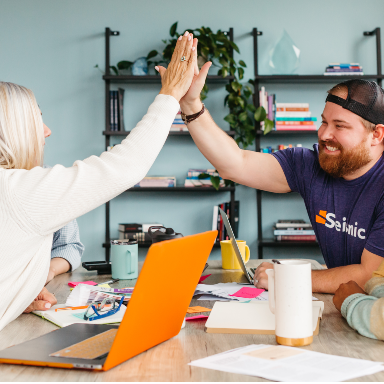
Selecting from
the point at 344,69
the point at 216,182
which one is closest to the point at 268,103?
the point at 344,69

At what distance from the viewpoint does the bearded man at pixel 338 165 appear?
1482 mm

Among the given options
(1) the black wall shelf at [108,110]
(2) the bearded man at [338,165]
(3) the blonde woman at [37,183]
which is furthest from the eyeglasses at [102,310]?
(1) the black wall shelf at [108,110]

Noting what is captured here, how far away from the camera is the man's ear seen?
1.60 meters

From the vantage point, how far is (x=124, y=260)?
1433 millimetres

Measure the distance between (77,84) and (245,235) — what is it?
1.97 metres

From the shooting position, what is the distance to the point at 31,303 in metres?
1.03

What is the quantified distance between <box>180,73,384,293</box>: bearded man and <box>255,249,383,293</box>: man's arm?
0.23ft

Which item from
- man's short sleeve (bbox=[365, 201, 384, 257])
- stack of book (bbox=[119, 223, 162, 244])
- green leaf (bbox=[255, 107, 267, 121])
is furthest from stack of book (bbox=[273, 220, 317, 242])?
man's short sleeve (bbox=[365, 201, 384, 257])

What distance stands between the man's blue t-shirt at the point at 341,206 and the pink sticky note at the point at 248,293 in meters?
0.39

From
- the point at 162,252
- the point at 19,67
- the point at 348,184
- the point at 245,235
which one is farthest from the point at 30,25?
the point at 162,252

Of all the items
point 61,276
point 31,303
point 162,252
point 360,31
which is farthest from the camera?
point 360,31

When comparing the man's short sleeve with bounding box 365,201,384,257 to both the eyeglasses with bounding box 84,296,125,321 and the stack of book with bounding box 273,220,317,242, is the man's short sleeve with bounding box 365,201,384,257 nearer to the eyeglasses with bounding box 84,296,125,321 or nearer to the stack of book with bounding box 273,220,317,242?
the eyeglasses with bounding box 84,296,125,321

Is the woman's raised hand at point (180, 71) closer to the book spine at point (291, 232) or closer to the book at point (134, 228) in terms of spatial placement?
the book at point (134, 228)

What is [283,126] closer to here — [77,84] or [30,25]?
[77,84]
